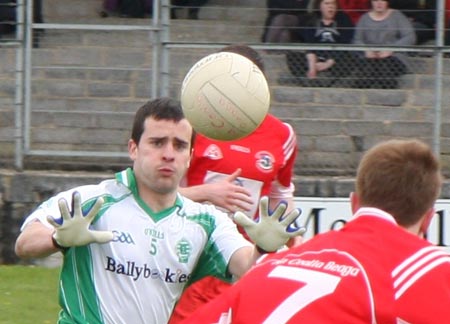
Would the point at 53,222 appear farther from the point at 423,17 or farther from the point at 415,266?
the point at 423,17

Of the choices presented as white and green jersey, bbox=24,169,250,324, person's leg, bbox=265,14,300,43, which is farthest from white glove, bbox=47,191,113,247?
person's leg, bbox=265,14,300,43

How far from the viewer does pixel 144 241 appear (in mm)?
5340

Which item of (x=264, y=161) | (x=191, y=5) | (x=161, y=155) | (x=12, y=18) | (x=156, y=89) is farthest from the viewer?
(x=191, y=5)

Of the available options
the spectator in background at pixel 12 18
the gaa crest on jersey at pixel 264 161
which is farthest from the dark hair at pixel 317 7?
the gaa crest on jersey at pixel 264 161

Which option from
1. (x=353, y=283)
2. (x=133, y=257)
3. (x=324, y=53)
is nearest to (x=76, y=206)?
(x=133, y=257)

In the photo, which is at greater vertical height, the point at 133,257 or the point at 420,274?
the point at 420,274

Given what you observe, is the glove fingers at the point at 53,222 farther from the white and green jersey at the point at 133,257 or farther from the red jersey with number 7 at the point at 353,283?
the red jersey with number 7 at the point at 353,283

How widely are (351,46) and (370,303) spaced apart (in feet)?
24.0

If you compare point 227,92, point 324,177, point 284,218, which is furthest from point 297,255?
point 324,177

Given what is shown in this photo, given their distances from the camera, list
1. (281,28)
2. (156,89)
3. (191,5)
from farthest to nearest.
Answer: (191,5) → (281,28) → (156,89)

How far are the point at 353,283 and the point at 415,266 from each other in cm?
19

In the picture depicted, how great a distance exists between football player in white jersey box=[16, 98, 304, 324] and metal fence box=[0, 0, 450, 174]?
503 centimetres

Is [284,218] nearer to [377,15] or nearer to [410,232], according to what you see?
[410,232]

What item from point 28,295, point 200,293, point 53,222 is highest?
point 53,222
